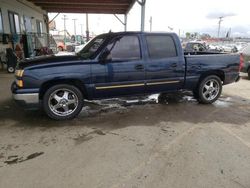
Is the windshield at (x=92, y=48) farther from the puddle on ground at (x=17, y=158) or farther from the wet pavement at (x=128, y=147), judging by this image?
the puddle on ground at (x=17, y=158)

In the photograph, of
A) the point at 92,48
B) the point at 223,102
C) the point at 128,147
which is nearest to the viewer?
the point at 128,147

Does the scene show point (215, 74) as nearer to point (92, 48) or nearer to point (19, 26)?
point (92, 48)

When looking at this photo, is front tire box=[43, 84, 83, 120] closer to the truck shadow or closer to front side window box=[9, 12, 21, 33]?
the truck shadow

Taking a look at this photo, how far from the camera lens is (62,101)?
509 centimetres

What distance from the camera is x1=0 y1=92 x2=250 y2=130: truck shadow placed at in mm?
5070

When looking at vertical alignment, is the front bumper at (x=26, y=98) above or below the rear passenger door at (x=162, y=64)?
below

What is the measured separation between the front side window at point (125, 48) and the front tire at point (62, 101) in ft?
3.67

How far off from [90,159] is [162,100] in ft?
12.6

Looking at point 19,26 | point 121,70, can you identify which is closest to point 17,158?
point 121,70

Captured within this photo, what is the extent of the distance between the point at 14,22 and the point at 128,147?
483 inches

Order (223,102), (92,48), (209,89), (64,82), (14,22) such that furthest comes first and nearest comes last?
(14,22), (223,102), (209,89), (92,48), (64,82)

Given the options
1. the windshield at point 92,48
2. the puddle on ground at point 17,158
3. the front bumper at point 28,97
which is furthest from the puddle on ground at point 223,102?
the puddle on ground at point 17,158

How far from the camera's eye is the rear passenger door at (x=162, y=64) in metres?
5.63

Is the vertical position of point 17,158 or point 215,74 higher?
point 215,74
